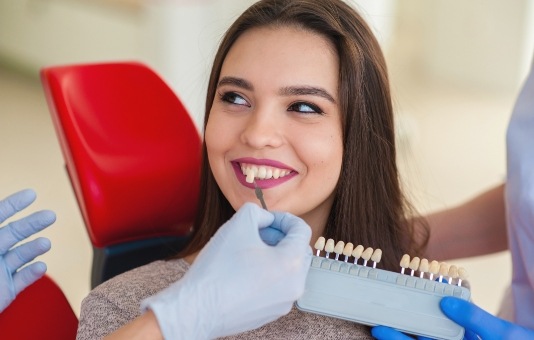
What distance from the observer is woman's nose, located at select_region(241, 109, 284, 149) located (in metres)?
1.11

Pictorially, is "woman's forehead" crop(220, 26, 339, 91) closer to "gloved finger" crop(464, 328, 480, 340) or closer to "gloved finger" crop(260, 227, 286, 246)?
"gloved finger" crop(260, 227, 286, 246)

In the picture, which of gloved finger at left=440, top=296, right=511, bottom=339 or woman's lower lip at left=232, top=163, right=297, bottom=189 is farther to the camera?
woman's lower lip at left=232, top=163, right=297, bottom=189

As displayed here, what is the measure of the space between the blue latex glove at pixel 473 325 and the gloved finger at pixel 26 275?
53cm

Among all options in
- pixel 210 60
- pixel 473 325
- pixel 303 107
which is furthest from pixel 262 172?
pixel 210 60

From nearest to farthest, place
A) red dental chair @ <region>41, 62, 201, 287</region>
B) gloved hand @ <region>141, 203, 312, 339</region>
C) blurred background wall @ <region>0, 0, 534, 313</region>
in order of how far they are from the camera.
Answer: gloved hand @ <region>141, 203, 312, 339</region> → red dental chair @ <region>41, 62, 201, 287</region> → blurred background wall @ <region>0, 0, 534, 313</region>

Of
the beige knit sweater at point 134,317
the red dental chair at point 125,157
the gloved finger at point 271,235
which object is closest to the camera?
the gloved finger at point 271,235

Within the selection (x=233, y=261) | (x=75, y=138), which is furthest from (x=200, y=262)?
(x=75, y=138)

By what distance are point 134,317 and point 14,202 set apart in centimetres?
27

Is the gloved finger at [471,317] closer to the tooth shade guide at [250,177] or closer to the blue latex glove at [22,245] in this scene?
the tooth shade guide at [250,177]

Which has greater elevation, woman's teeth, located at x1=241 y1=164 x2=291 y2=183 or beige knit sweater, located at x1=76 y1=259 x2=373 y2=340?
woman's teeth, located at x1=241 y1=164 x2=291 y2=183

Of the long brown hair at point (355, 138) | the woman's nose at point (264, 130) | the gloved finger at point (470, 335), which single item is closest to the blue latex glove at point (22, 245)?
the long brown hair at point (355, 138)

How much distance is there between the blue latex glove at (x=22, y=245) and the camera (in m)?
1.18

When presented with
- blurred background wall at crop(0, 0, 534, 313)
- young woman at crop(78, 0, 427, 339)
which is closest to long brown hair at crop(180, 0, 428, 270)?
young woman at crop(78, 0, 427, 339)

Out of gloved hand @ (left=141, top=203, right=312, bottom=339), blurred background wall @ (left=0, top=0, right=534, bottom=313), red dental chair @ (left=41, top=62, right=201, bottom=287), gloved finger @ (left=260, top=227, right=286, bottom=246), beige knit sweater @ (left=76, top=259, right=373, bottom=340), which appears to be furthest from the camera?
blurred background wall @ (left=0, top=0, right=534, bottom=313)
